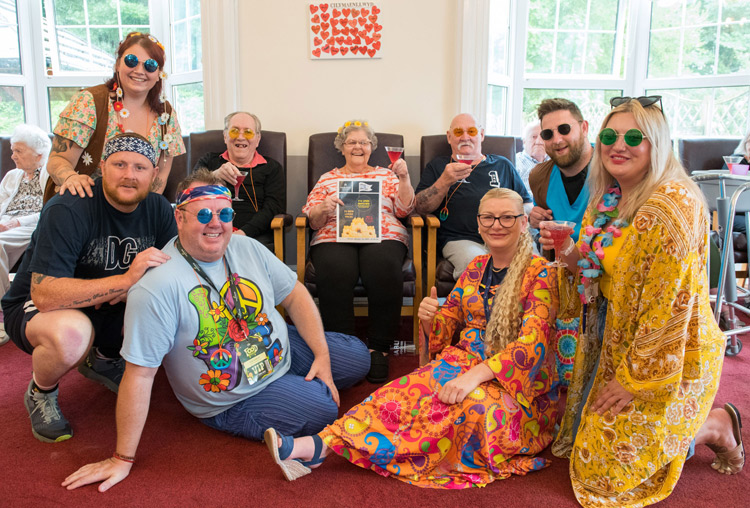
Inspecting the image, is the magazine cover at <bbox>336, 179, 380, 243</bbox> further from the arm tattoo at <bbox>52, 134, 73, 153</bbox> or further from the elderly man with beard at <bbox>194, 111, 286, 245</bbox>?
the arm tattoo at <bbox>52, 134, 73, 153</bbox>

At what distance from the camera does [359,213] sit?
10.3 ft

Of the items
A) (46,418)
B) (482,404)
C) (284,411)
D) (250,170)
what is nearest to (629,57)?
(250,170)

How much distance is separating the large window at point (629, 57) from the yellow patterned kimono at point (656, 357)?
3125mm

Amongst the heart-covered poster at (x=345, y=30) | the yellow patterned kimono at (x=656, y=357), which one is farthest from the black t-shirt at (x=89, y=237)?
the heart-covered poster at (x=345, y=30)

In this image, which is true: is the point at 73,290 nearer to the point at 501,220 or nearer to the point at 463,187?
the point at 501,220

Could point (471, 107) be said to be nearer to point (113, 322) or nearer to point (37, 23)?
point (113, 322)

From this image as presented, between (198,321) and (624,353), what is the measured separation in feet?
4.80

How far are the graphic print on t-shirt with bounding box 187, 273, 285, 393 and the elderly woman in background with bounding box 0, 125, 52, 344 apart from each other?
2551 mm

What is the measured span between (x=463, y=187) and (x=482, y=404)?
1.77 meters

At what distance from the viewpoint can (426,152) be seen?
3781mm

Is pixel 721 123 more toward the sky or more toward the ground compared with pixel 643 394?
more toward the sky

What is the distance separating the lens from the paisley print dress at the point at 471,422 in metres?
1.88

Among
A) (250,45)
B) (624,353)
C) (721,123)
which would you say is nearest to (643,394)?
(624,353)

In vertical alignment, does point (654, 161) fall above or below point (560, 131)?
below
